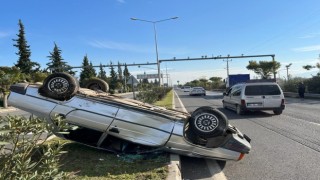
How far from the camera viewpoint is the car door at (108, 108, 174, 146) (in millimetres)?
7023

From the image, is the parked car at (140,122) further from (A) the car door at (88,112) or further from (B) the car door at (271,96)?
(B) the car door at (271,96)

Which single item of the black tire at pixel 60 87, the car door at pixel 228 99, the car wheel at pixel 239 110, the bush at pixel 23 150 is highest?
the black tire at pixel 60 87

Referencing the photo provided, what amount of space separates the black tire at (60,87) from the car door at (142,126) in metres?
1.04

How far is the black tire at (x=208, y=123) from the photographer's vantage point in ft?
23.1

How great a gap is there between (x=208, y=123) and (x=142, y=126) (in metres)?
1.22

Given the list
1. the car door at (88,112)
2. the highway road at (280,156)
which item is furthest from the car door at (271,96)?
the car door at (88,112)

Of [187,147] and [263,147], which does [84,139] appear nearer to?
[187,147]

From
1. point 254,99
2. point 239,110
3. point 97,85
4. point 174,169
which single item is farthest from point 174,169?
point 239,110

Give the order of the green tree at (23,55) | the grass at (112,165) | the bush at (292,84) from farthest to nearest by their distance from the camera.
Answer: the green tree at (23,55)
the bush at (292,84)
the grass at (112,165)

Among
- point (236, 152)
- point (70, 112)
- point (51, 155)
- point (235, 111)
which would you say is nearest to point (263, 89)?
point (235, 111)

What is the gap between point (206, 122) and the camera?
23.4ft

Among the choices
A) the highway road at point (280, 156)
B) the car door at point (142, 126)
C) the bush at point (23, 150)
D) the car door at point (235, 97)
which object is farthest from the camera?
the car door at point (235, 97)

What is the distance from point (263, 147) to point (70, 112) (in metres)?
4.74

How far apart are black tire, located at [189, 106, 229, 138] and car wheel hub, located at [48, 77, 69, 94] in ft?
8.10
